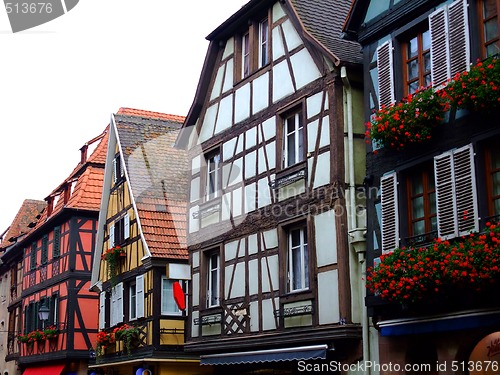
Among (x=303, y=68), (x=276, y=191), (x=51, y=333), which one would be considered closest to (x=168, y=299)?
(x=276, y=191)

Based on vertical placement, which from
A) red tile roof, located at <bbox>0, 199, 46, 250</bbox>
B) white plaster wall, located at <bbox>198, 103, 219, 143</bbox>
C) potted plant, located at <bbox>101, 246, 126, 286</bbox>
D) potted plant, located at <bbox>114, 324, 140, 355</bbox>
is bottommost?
potted plant, located at <bbox>114, 324, 140, 355</bbox>

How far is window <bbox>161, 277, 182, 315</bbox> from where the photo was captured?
76.1 ft

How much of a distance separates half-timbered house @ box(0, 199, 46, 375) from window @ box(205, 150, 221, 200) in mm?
20127

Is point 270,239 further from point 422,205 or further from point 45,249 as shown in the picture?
point 45,249

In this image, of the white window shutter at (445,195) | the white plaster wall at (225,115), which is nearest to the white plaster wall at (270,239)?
the white plaster wall at (225,115)

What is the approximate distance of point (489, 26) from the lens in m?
12.3

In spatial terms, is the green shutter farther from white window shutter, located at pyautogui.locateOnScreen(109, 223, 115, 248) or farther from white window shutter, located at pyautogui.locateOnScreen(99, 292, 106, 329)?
white window shutter, located at pyautogui.locateOnScreen(109, 223, 115, 248)

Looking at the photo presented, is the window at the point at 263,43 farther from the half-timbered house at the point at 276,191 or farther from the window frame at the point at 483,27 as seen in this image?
the window frame at the point at 483,27

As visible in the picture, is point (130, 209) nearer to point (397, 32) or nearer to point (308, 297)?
point (308, 297)

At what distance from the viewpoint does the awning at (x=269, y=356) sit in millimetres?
15191

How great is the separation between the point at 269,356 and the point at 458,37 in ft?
24.1

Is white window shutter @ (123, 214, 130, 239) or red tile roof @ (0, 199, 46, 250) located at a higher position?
red tile roof @ (0, 199, 46, 250)

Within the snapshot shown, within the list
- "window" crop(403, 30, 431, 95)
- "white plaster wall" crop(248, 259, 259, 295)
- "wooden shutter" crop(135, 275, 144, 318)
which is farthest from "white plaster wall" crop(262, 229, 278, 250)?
"wooden shutter" crop(135, 275, 144, 318)

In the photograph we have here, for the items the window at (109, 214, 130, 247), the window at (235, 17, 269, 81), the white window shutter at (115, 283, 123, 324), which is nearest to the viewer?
the window at (235, 17, 269, 81)
